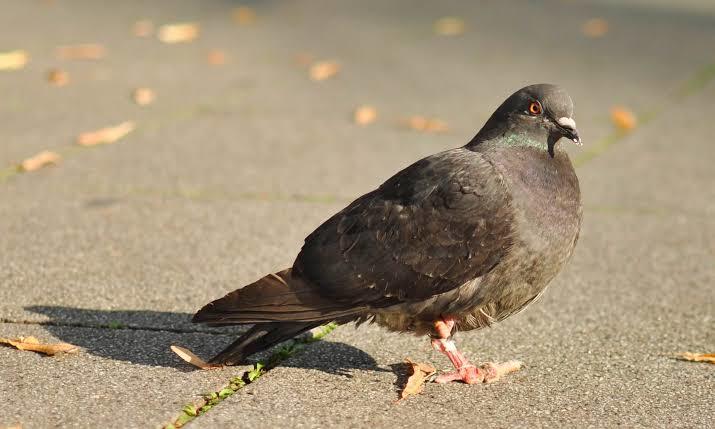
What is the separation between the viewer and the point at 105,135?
21.4 feet

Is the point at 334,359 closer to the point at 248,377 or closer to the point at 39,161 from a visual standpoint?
the point at 248,377

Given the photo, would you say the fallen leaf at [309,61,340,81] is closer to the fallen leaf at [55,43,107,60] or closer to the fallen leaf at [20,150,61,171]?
the fallen leaf at [55,43,107,60]

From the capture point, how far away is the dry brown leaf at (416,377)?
11.3ft

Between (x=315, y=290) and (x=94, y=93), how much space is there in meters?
4.50

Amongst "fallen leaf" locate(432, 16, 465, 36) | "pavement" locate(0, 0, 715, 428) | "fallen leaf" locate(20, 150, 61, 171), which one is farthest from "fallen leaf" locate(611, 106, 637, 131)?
"fallen leaf" locate(20, 150, 61, 171)

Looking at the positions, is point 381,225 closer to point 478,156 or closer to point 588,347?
point 478,156

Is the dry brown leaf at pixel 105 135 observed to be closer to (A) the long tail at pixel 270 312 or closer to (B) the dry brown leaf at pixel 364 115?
(B) the dry brown leaf at pixel 364 115

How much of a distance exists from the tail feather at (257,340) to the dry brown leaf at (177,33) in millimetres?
6120

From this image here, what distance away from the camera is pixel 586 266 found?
494 centimetres

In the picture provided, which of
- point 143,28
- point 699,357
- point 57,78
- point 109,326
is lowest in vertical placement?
point 143,28

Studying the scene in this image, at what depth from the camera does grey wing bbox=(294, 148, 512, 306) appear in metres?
3.46

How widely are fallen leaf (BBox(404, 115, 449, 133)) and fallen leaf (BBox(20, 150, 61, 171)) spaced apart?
2.42 m

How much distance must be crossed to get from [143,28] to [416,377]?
683 centimetres

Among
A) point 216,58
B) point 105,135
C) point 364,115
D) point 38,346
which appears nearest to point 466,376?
point 38,346
